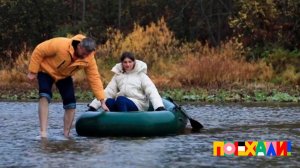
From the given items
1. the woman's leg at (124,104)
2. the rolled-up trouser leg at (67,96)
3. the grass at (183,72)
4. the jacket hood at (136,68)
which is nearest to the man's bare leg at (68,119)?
the rolled-up trouser leg at (67,96)

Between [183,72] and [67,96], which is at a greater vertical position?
[67,96]

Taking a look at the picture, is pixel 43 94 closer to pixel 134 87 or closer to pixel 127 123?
pixel 127 123

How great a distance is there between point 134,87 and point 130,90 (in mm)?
81

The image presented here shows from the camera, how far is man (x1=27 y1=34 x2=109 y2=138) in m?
11.4

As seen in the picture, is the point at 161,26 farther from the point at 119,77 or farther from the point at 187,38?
the point at 119,77

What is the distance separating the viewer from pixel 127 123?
1170 cm

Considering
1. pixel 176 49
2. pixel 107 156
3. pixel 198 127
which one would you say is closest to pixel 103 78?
pixel 176 49

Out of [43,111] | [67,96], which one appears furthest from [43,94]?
[67,96]

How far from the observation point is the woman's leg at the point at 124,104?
479 inches

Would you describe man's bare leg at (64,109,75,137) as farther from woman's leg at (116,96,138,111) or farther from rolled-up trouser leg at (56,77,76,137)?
woman's leg at (116,96,138,111)

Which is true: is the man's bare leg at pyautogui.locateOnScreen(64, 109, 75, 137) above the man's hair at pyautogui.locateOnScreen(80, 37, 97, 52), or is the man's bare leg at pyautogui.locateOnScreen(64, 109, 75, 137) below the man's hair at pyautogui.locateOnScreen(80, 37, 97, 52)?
below

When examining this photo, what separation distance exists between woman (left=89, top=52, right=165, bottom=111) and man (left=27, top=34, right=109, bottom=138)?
55 centimetres

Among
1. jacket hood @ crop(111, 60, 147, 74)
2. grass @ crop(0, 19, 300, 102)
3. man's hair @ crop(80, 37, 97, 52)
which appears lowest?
grass @ crop(0, 19, 300, 102)

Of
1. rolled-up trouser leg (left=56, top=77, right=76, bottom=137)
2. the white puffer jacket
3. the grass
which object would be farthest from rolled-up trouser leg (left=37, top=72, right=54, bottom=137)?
the grass
